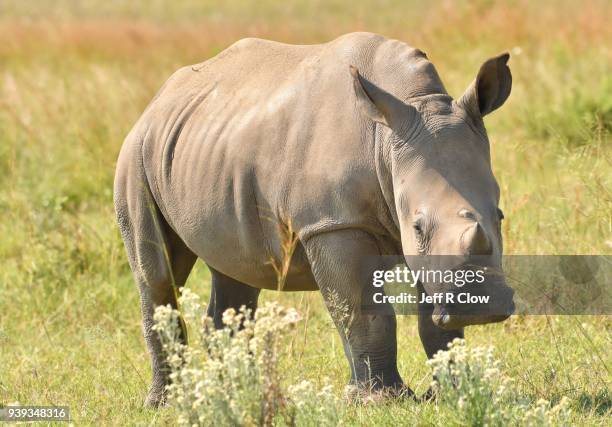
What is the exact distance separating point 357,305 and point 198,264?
120 inches

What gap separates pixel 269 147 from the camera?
5023 millimetres

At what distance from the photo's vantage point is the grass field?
18.0 ft

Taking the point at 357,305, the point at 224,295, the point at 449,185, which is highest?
the point at 449,185

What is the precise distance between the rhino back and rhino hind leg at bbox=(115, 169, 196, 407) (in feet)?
0.32

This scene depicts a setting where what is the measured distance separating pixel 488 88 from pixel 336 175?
26.4 inches

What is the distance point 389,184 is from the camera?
4707 millimetres

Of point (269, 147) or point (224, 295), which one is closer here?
point (269, 147)

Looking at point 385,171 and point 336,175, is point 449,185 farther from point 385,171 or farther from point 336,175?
point 336,175

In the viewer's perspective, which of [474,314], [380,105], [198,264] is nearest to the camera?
[474,314]

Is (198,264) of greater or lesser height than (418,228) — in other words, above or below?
below

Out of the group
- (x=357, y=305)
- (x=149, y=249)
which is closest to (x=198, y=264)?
(x=149, y=249)

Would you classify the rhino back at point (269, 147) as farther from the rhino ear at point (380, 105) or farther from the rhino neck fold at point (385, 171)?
the rhino ear at point (380, 105)

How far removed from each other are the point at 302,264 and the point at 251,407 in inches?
50.7

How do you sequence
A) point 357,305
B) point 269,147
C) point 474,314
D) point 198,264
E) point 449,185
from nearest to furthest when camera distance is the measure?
point 474,314, point 449,185, point 357,305, point 269,147, point 198,264
